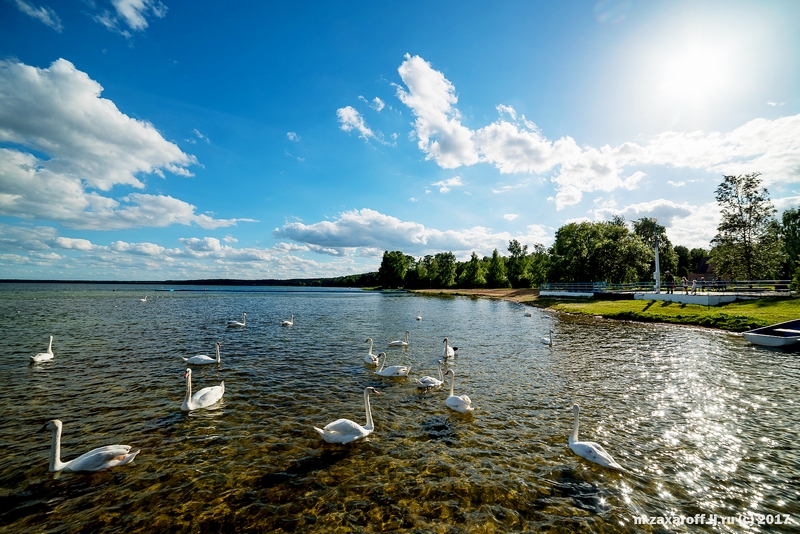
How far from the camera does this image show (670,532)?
6125 millimetres

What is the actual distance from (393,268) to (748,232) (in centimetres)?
13606

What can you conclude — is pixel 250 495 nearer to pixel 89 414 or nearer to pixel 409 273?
pixel 89 414

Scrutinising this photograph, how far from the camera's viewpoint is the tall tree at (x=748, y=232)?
45.4 m

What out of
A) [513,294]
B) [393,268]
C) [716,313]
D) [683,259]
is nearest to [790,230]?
[513,294]

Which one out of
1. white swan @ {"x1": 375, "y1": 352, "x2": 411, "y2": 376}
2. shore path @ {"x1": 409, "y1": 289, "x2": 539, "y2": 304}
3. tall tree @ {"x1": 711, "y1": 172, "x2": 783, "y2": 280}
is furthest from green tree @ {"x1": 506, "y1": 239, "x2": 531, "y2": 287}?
white swan @ {"x1": 375, "y1": 352, "x2": 411, "y2": 376}

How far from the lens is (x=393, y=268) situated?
172 m

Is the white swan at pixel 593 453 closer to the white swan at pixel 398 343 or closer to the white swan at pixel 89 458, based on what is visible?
the white swan at pixel 89 458

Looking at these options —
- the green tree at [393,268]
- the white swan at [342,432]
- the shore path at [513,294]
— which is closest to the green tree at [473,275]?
the shore path at [513,294]

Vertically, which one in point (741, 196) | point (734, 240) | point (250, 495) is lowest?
point (250, 495)

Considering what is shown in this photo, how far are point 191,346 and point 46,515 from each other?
18.0m

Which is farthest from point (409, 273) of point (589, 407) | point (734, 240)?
point (589, 407)

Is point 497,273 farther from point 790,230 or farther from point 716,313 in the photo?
point 716,313

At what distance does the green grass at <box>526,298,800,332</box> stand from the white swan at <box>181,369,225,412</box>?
119 feet

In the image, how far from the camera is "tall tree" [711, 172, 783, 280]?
45.4 meters
